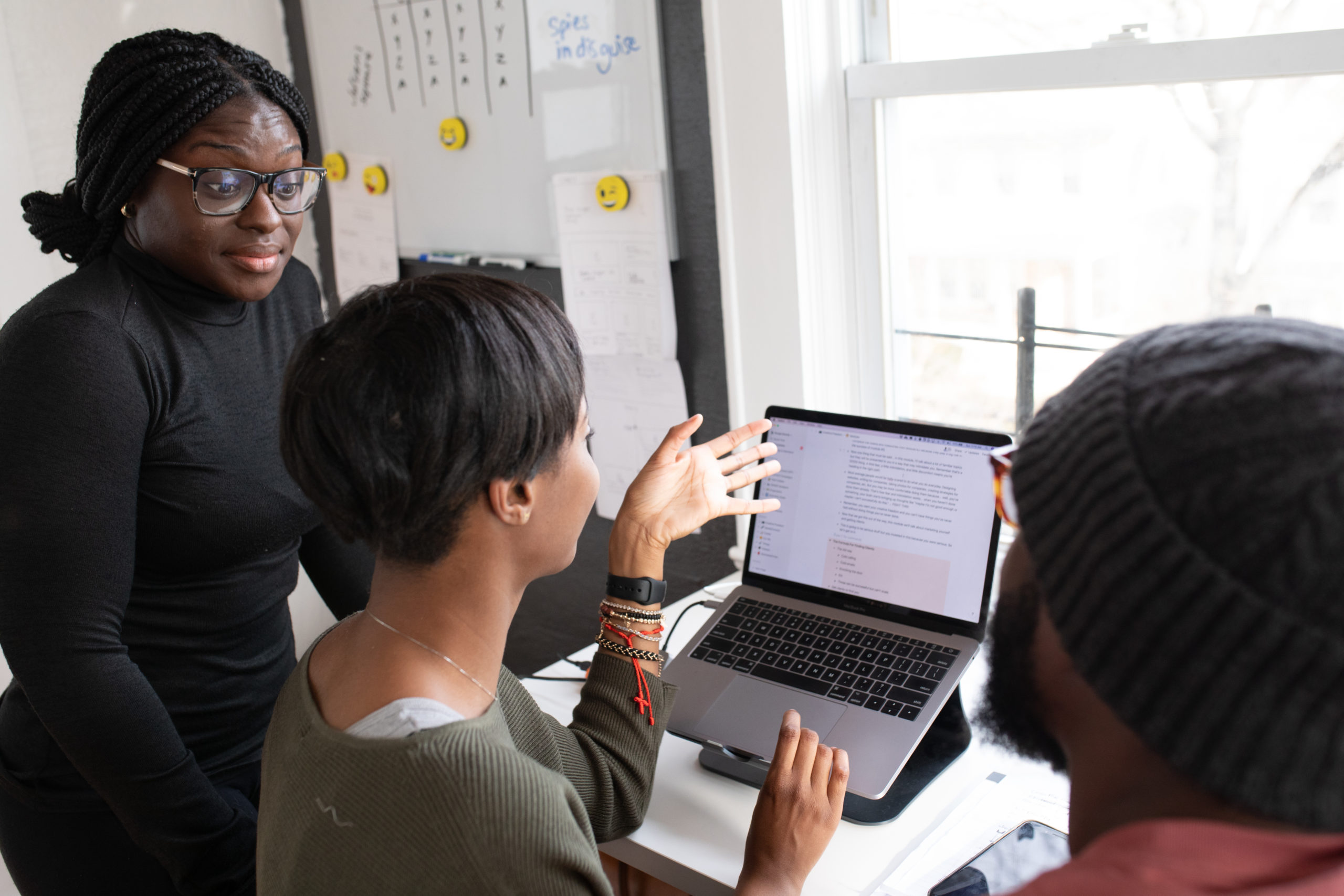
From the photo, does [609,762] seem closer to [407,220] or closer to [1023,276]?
[1023,276]

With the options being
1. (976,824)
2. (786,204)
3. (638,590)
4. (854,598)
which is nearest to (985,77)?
(786,204)

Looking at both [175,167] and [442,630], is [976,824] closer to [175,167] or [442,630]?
[442,630]

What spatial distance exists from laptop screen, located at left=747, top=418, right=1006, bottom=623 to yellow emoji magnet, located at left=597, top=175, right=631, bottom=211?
561 millimetres

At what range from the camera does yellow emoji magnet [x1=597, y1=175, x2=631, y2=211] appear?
1.69m

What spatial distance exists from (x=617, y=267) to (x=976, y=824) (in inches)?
41.9

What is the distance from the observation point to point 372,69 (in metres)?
2.06

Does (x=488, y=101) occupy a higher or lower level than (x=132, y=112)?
higher

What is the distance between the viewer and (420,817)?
0.71 metres

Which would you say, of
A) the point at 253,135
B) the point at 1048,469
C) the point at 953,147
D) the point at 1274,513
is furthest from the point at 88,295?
the point at 953,147

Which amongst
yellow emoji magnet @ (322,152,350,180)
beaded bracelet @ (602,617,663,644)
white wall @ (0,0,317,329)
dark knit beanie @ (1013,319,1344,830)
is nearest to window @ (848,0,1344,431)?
beaded bracelet @ (602,617,663,644)

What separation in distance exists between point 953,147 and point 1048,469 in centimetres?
106

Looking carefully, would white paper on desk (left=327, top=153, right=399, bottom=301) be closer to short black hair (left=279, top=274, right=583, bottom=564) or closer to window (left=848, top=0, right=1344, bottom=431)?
window (left=848, top=0, right=1344, bottom=431)

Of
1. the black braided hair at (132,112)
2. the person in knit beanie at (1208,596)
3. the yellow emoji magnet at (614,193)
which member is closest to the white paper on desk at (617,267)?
the yellow emoji magnet at (614,193)

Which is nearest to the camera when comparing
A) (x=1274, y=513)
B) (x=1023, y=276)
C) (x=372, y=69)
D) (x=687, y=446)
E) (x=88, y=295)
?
(x=1274, y=513)
